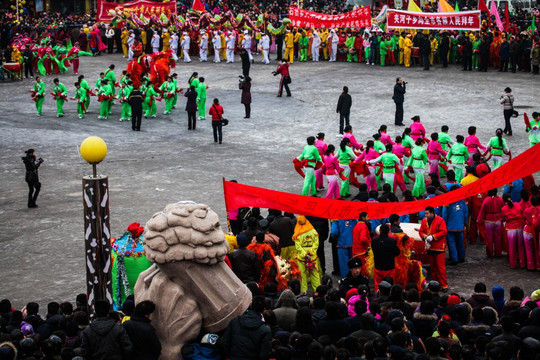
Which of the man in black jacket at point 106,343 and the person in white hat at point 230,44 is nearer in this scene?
the man in black jacket at point 106,343

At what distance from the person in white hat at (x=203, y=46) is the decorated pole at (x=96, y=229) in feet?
94.1

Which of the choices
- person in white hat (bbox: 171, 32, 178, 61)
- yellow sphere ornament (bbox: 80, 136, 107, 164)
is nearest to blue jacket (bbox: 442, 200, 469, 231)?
yellow sphere ornament (bbox: 80, 136, 107, 164)

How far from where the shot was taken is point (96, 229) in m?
9.20

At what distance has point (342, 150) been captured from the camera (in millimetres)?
18047

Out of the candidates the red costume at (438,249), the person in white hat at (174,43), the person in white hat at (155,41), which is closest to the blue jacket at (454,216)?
the red costume at (438,249)

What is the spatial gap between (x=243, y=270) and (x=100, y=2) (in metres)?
30.2

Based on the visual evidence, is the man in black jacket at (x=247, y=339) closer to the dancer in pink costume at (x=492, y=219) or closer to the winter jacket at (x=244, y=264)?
the winter jacket at (x=244, y=264)

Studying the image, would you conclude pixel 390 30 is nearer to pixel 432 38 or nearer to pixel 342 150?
pixel 432 38

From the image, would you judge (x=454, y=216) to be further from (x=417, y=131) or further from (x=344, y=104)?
(x=344, y=104)

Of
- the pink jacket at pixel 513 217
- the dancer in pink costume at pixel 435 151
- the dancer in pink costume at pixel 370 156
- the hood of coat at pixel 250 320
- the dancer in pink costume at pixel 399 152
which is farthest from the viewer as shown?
the dancer in pink costume at pixel 435 151

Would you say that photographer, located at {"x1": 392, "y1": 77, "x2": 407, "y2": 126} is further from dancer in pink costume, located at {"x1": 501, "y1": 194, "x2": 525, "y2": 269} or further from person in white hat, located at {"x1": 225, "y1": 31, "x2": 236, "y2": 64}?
person in white hat, located at {"x1": 225, "y1": 31, "x2": 236, "y2": 64}

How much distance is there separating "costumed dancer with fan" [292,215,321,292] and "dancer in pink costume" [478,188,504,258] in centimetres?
336

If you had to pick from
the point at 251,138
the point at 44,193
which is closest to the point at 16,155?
the point at 44,193

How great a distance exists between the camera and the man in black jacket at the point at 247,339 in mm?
7883
